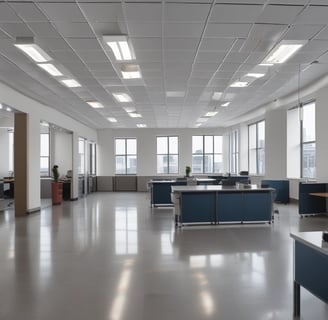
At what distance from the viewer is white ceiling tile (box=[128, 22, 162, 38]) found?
4.97 meters

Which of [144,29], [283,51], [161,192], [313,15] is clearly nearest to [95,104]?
[161,192]

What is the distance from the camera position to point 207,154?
19281 mm

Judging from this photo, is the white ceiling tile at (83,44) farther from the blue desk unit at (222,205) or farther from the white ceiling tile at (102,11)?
the blue desk unit at (222,205)

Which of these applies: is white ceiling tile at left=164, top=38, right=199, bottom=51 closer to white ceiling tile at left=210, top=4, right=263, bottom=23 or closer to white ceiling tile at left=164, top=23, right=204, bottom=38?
white ceiling tile at left=164, top=23, right=204, bottom=38

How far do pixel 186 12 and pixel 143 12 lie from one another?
22.7 inches

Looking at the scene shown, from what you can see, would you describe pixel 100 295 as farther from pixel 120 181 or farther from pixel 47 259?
pixel 120 181

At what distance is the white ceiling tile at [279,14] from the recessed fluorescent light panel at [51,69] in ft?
13.6

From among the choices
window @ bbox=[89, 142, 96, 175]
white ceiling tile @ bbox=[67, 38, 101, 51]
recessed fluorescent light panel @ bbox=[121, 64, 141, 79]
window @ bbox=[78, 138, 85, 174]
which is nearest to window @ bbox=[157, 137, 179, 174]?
window @ bbox=[89, 142, 96, 175]

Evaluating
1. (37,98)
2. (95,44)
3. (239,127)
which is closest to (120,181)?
(239,127)

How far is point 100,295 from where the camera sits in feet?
11.7

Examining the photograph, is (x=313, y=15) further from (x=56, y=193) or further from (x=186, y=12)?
(x=56, y=193)

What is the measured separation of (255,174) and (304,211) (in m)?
6.18

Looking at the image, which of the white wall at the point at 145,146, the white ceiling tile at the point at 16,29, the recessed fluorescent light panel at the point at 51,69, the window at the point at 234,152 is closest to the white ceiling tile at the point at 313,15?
the white ceiling tile at the point at 16,29

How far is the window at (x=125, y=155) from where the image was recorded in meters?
19.2
